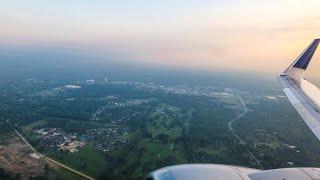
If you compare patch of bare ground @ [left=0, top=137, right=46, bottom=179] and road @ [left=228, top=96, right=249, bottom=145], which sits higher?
patch of bare ground @ [left=0, top=137, right=46, bottom=179]

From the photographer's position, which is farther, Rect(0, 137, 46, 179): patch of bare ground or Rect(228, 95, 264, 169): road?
Rect(228, 95, 264, 169): road

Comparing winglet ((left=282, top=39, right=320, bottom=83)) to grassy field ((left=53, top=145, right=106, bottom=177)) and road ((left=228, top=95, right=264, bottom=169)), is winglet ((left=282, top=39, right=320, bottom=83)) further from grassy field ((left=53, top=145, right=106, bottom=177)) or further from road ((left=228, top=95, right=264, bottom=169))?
road ((left=228, top=95, right=264, bottom=169))

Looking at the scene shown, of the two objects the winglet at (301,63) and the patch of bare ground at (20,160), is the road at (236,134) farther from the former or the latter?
the winglet at (301,63)

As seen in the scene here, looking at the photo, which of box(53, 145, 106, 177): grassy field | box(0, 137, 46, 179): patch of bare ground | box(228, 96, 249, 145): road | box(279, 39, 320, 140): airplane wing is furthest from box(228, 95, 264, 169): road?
box(279, 39, 320, 140): airplane wing

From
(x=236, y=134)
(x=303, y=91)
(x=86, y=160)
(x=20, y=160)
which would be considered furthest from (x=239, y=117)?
(x=303, y=91)

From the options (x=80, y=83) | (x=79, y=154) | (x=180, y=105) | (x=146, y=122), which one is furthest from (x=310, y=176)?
(x=80, y=83)

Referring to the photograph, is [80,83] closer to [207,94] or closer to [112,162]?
[207,94]

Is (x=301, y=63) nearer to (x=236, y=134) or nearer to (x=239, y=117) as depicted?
(x=236, y=134)

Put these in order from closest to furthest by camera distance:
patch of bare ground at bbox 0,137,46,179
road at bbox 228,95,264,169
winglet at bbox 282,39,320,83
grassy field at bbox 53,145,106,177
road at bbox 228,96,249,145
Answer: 1. winglet at bbox 282,39,320,83
2. patch of bare ground at bbox 0,137,46,179
3. grassy field at bbox 53,145,106,177
4. road at bbox 228,95,264,169
5. road at bbox 228,96,249,145

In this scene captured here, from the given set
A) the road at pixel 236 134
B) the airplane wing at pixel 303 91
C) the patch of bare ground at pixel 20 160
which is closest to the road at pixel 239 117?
the road at pixel 236 134
